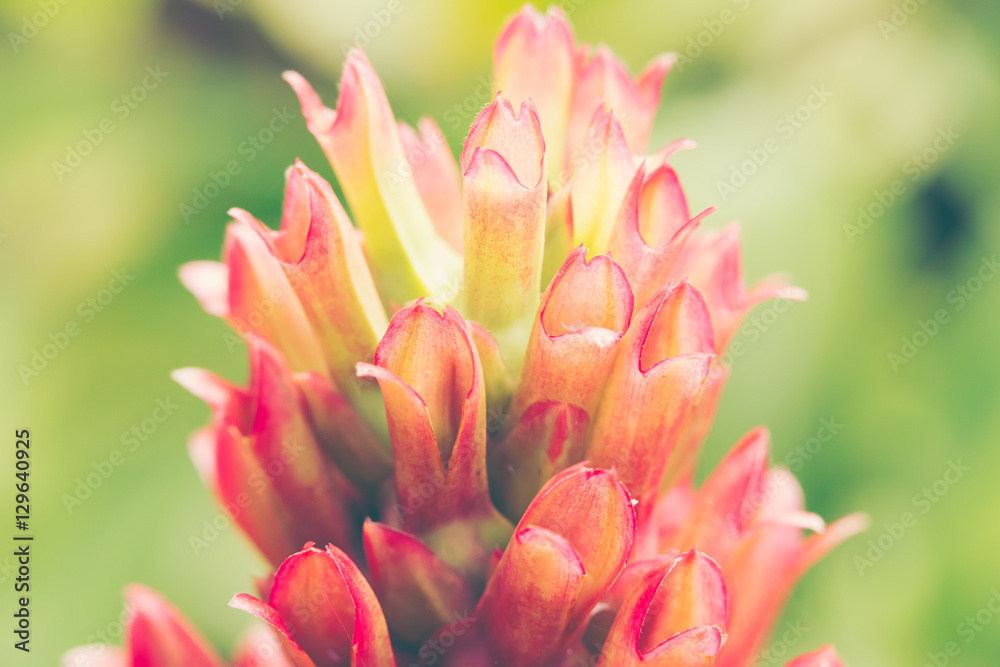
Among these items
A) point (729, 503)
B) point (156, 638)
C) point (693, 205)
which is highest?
point (693, 205)

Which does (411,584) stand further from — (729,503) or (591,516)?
(729,503)

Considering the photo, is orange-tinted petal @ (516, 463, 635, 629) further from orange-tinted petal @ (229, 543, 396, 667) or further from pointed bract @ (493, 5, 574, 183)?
pointed bract @ (493, 5, 574, 183)

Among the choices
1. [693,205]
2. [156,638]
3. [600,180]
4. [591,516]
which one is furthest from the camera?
[693,205]

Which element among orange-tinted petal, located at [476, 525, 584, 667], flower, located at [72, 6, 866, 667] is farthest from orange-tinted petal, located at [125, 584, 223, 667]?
orange-tinted petal, located at [476, 525, 584, 667]

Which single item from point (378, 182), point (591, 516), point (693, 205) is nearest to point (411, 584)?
point (591, 516)

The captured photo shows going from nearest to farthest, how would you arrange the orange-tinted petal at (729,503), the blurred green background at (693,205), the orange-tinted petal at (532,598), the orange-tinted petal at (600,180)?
the orange-tinted petal at (532,598) < the orange-tinted petal at (600,180) < the orange-tinted petal at (729,503) < the blurred green background at (693,205)

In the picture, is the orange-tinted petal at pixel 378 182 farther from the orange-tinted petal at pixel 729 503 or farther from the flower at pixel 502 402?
the orange-tinted petal at pixel 729 503

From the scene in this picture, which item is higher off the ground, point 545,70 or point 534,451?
point 545,70

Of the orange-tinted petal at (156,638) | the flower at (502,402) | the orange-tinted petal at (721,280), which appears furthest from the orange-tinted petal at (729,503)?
the orange-tinted petal at (156,638)
